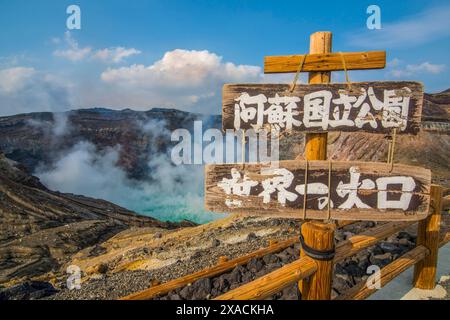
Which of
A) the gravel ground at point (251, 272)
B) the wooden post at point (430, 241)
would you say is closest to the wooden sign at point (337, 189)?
the wooden post at point (430, 241)

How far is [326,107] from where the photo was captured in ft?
7.67

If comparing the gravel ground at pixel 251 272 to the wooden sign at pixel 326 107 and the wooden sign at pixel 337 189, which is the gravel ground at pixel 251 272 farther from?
the wooden sign at pixel 326 107

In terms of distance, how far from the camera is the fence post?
2.25 meters

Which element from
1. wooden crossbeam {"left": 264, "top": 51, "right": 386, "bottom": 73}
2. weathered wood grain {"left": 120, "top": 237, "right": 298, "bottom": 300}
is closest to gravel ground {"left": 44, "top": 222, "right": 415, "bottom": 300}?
weathered wood grain {"left": 120, "top": 237, "right": 298, "bottom": 300}

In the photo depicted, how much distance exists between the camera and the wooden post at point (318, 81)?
2.44 m

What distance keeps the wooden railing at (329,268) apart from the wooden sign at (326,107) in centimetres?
91

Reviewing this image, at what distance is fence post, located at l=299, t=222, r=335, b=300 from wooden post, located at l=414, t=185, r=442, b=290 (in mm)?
2059

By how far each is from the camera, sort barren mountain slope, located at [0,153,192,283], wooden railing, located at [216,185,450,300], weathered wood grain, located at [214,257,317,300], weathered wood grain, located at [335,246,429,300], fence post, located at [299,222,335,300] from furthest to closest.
→ barren mountain slope, located at [0,153,192,283]
weathered wood grain, located at [335,246,429,300]
fence post, located at [299,222,335,300]
wooden railing, located at [216,185,450,300]
weathered wood grain, located at [214,257,317,300]

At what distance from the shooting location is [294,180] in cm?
232

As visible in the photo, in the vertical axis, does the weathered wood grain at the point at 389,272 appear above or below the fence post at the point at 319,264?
below

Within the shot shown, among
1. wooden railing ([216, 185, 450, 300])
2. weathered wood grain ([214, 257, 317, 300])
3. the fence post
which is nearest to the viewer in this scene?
weathered wood grain ([214, 257, 317, 300])

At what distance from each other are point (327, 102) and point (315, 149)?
0.41 metres

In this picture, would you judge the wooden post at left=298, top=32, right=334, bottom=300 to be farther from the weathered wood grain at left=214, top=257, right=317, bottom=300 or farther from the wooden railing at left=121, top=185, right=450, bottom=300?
the weathered wood grain at left=214, top=257, right=317, bottom=300

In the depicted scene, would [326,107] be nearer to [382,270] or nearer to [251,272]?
[382,270]
